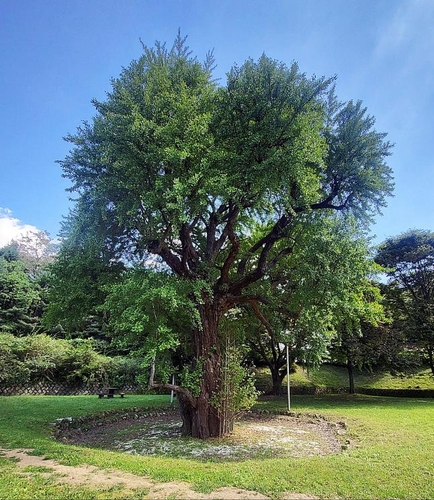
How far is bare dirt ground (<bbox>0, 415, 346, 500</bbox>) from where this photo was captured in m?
4.54

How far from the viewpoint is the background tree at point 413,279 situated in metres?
20.1

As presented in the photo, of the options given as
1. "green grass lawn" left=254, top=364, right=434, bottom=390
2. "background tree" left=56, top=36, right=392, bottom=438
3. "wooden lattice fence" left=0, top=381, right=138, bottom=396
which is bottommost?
"wooden lattice fence" left=0, top=381, right=138, bottom=396

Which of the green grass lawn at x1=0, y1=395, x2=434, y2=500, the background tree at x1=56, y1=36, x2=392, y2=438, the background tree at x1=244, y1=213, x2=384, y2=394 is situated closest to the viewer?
the green grass lawn at x1=0, y1=395, x2=434, y2=500

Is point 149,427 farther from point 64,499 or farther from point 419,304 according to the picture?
point 419,304

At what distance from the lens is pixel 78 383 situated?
22422 mm

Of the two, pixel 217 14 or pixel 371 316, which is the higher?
pixel 217 14

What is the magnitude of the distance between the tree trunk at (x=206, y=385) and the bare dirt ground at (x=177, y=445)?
479 millimetres

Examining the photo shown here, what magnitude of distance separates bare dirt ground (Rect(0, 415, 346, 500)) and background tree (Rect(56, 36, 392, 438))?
1.26 m

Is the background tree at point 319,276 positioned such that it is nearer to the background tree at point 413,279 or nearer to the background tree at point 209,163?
the background tree at point 209,163

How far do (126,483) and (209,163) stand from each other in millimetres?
6514

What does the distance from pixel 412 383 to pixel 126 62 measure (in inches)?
1022

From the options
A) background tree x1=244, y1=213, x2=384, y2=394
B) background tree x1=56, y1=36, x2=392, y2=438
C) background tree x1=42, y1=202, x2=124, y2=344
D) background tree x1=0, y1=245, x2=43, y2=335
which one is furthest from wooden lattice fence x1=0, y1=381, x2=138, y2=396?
background tree x1=244, y1=213, x2=384, y2=394

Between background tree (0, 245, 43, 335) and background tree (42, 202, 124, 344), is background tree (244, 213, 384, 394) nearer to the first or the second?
background tree (42, 202, 124, 344)

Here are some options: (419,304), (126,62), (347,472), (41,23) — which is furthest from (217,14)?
(419,304)
